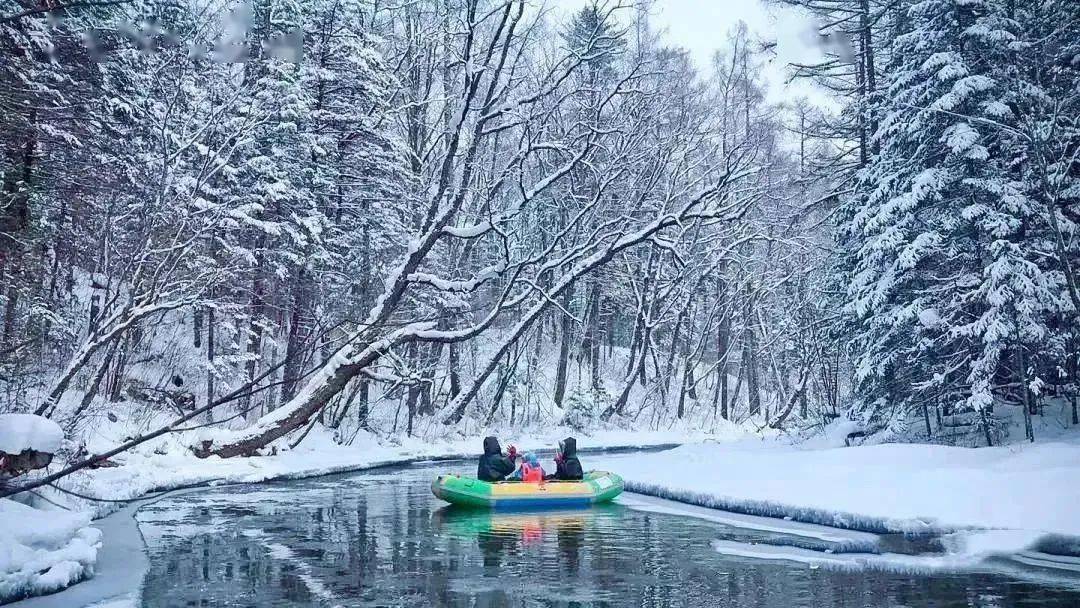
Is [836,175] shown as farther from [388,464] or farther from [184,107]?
[184,107]

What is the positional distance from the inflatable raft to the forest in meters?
3.36

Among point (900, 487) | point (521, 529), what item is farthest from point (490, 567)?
point (900, 487)

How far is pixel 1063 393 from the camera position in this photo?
18.3 metres

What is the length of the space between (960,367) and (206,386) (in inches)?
903

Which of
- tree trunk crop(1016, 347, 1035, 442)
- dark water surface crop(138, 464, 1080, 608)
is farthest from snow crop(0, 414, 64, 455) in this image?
tree trunk crop(1016, 347, 1035, 442)

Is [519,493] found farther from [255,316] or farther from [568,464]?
[255,316]

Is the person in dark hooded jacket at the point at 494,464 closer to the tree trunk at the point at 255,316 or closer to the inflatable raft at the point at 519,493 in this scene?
the inflatable raft at the point at 519,493

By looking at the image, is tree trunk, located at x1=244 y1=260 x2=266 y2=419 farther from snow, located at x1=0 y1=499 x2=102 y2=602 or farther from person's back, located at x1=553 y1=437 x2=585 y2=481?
snow, located at x1=0 y1=499 x2=102 y2=602

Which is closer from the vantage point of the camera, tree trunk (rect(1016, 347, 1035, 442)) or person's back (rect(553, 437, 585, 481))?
tree trunk (rect(1016, 347, 1035, 442))

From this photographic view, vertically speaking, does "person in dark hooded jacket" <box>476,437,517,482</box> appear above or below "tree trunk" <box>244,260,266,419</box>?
below

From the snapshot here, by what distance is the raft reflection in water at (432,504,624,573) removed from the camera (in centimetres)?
1170

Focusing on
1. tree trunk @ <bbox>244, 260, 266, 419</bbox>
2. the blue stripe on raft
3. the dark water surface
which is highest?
tree trunk @ <bbox>244, 260, 266, 419</bbox>

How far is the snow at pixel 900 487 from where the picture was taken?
1214cm

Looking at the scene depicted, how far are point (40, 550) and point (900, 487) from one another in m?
11.5
